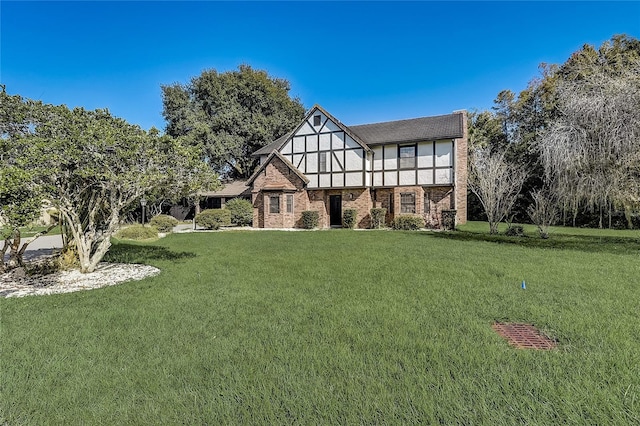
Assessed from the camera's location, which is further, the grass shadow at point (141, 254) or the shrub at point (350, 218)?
the shrub at point (350, 218)

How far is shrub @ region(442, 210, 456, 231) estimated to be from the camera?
60.0 feet

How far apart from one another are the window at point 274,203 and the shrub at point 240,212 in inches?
96.1

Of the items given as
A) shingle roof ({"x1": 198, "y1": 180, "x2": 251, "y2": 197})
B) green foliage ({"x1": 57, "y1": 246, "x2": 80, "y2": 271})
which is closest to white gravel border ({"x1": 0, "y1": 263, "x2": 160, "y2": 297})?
green foliage ({"x1": 57, "y1": 246, "x2": 80, "y2": 271})

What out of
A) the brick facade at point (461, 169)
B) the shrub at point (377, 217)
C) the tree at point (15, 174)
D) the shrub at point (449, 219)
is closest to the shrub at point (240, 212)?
the shrub at point (377, 217)

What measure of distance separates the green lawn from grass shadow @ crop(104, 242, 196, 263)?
10.0ft

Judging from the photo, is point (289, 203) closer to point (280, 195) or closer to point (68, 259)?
point (280, 195)

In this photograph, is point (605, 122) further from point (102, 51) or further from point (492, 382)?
point (102, 51)

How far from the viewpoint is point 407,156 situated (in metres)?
19.8

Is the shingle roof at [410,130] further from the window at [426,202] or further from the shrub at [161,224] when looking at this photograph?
the shrub at [161,224]

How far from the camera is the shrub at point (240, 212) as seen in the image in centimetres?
2298

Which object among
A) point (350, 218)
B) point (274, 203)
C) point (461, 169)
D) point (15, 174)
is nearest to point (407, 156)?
point (461, 169)

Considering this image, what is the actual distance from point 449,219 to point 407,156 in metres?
4.68

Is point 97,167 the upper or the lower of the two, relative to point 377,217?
upper

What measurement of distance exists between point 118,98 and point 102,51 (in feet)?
9.74
